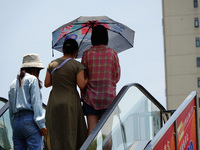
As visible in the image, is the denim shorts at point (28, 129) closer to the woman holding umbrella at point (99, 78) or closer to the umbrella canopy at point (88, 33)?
the woman holding umbrella at point (99, 78)

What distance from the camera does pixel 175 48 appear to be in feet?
211

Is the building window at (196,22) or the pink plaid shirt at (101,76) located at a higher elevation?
the pink plaid shirt at (101,76)

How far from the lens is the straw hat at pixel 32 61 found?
588 centimetres

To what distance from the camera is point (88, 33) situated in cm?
720

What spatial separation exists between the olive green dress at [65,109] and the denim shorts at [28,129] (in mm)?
303

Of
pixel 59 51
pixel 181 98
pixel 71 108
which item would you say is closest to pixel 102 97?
pixel 71 108

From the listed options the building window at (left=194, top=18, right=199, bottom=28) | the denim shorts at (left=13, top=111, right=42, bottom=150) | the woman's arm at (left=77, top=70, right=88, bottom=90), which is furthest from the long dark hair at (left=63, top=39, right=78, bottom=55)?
the building window at (left=194, top=18, right=199, bottom=28)

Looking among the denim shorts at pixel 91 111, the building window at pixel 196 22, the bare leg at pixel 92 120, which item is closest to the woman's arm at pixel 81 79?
the denim shorts at pixel 91 111

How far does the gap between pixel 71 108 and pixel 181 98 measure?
193 feet

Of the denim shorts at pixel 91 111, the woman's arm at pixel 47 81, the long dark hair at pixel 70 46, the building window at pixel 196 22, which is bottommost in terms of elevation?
the building window at pixel 196 22

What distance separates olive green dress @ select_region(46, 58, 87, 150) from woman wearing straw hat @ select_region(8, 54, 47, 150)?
9.0 inches

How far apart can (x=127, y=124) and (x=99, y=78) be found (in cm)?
75

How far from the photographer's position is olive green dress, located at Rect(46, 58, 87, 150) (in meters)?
5.96

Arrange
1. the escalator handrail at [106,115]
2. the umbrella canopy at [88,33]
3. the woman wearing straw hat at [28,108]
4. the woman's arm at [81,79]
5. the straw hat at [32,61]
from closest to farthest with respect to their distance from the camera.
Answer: the escalator handrail at [106,115] < the woman wearing straw hat at [28,108] < the straw hat at [32,61] < the woman's arm at [81,79] < the umbrella canopy at [88,33]
